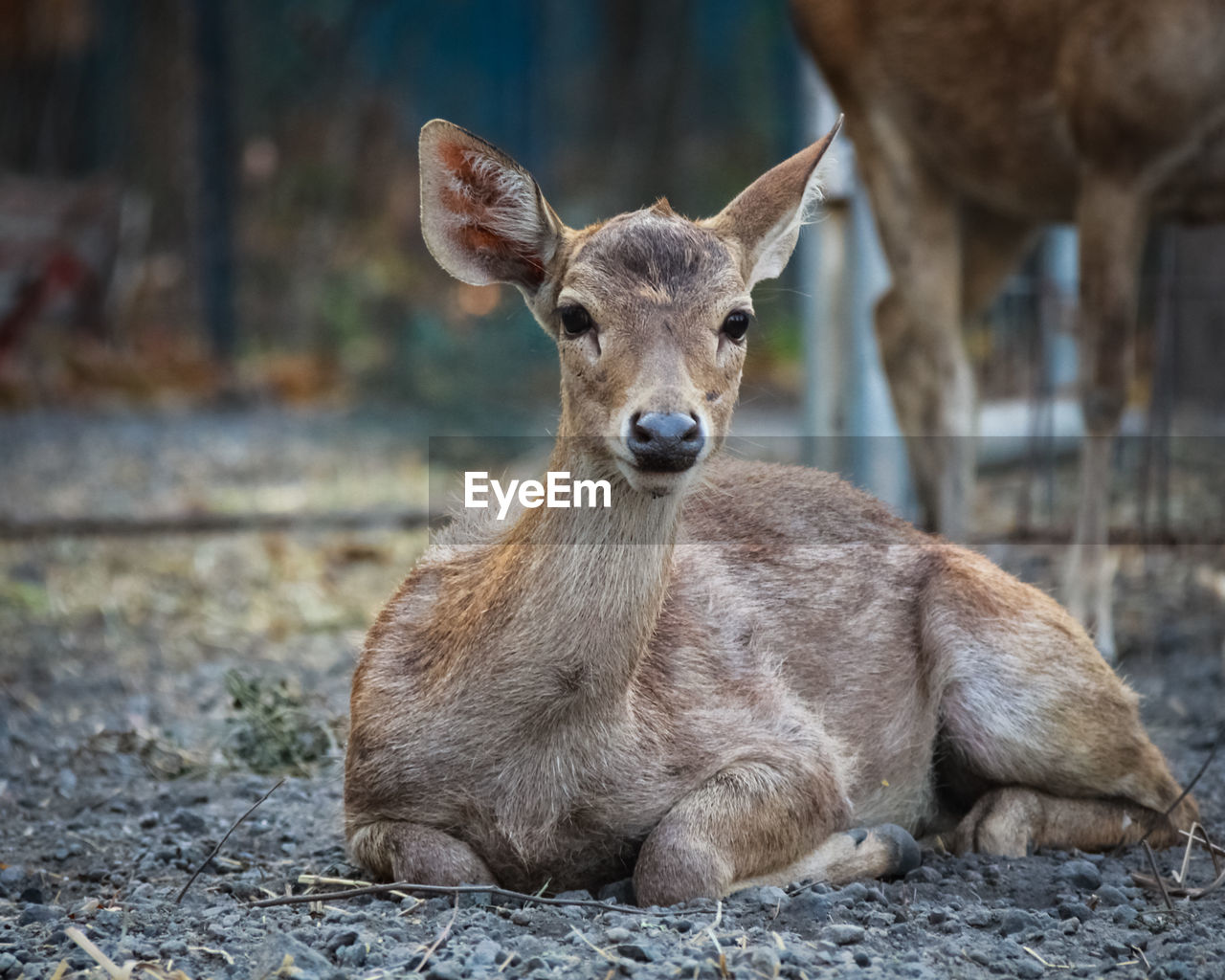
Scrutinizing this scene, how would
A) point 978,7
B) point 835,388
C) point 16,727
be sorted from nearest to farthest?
point 16,727, point 978,7, point 835,388

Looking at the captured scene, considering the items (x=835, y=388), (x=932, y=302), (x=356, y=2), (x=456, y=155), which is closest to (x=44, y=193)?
(x=356, y=2)

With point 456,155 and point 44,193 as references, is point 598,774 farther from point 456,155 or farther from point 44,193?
point 44,193

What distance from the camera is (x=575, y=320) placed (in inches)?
147

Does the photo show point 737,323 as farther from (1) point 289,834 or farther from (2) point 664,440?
(1) point 289,834

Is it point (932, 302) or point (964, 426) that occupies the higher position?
point (932, 302)

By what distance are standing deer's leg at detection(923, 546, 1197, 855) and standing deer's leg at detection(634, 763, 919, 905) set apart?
0.42 metres

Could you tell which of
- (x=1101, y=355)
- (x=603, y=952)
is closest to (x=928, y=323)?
(x=1101, y=355)

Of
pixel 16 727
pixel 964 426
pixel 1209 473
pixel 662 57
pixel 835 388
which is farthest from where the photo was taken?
pixel 662 57

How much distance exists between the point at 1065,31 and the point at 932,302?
4.37 feet

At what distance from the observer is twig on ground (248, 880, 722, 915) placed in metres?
3.42

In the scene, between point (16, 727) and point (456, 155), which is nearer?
point (456, 155)

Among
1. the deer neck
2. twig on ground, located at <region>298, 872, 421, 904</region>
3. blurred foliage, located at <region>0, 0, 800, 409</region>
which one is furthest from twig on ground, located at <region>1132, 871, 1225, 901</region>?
blurred foliage, located at <region>0, 0, 800, 409</region>

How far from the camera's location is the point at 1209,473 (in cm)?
948

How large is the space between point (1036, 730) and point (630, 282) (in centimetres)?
173
